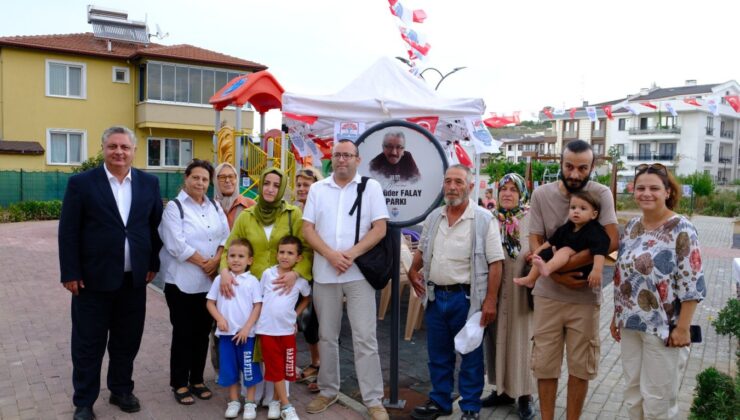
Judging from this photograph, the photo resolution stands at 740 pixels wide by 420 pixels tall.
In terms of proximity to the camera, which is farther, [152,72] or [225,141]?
[152,72]

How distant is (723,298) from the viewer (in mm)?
9453

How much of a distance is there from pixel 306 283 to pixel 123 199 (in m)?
1.52

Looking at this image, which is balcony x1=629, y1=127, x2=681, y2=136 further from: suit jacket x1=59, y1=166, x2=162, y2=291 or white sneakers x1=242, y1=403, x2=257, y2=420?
suit jacket x1=59, y1=166, x2=162, y2=291

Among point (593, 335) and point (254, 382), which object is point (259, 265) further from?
point (593, 335)

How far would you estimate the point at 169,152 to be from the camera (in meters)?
27.5

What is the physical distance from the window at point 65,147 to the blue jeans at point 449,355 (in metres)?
25.8

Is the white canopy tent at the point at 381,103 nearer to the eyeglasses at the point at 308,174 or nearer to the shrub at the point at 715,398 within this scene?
the eyeglasses at the point at 308,174

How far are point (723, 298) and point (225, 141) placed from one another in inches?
443

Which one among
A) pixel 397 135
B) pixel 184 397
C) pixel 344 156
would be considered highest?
pixel 397 135

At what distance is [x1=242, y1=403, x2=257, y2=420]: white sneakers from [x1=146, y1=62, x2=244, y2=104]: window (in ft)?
80.0

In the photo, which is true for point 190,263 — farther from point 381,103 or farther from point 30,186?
point 30,186

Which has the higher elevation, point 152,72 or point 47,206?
point 152,72

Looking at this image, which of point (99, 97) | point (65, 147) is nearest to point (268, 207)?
point (65, 147)

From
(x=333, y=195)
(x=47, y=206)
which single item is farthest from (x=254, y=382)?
(x=47, y=206)
